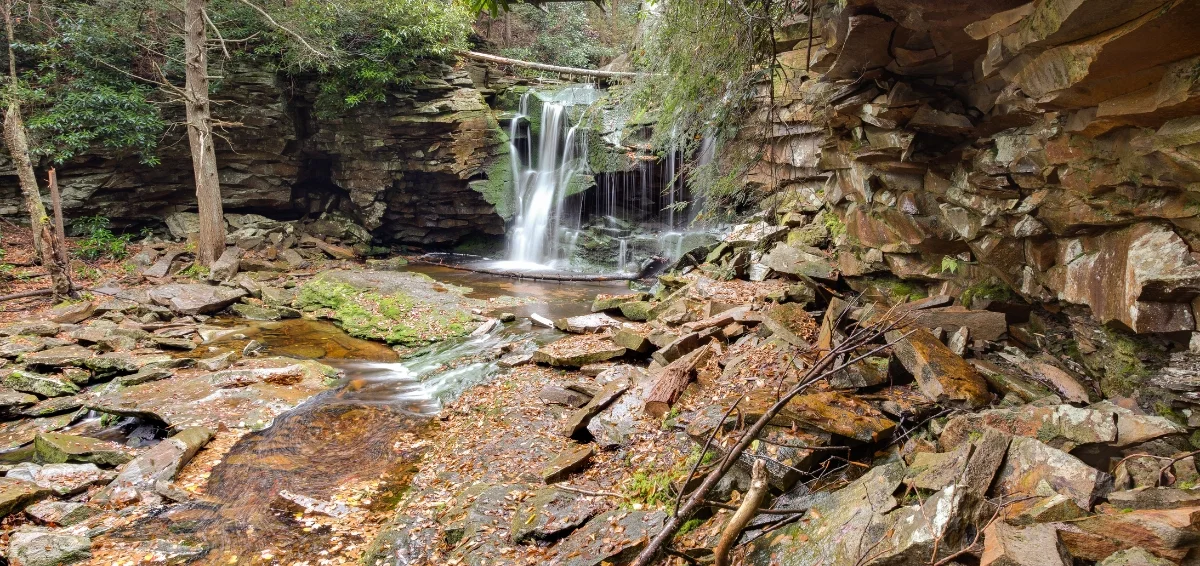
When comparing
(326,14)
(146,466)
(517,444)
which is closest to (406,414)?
(517,444)

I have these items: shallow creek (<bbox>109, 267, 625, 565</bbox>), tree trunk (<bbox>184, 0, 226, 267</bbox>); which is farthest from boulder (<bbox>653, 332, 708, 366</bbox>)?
tree trunk (<bbox>184, 0, 226, 267</bbox>)

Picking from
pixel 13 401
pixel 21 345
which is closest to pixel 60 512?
pixel 13 401

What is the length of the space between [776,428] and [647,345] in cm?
354

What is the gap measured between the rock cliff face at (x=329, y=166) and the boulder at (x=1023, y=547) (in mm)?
16700

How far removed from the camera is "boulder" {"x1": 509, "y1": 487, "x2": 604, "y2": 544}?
426 cm

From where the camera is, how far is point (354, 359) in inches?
367

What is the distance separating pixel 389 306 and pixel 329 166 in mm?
10050

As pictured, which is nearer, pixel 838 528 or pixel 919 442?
pixel 838 528

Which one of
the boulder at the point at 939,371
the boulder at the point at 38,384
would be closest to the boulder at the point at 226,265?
the boulder at the point at 38,384

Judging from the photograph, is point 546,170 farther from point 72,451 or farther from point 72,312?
point 72,451

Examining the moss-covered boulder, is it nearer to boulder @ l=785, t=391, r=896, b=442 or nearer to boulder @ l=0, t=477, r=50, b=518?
boulder @ l=0, t=477, r=50, b=518

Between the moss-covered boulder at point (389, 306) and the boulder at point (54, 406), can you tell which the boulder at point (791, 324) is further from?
the boulder at point (54, 406)

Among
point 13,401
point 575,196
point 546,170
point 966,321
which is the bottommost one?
point 13,401

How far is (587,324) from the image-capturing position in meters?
9.79
